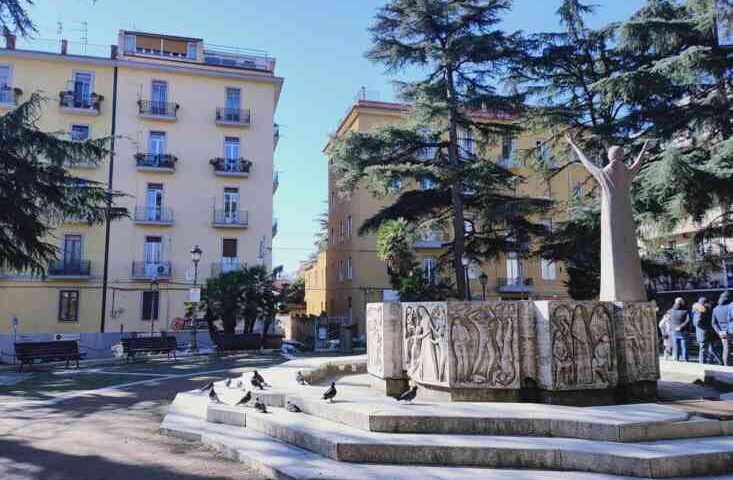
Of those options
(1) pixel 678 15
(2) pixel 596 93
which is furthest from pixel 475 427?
(1) pixel 678 15

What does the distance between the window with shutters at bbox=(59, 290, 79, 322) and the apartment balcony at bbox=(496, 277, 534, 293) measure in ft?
73.7

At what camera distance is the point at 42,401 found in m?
9.99

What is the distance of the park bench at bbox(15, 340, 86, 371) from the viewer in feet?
51.4

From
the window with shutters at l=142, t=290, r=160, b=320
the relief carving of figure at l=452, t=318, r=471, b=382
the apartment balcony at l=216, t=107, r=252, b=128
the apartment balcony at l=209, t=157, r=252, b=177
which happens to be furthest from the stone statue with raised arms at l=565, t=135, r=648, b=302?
the apartment balcony at l=216, t=107, r=252, b=128

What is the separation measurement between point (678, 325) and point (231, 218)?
2347cm

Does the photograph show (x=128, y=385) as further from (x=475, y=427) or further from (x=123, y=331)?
(x=123, y=331)

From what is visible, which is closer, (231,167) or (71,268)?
(71,268)

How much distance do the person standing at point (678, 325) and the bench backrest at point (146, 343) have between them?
597 inches

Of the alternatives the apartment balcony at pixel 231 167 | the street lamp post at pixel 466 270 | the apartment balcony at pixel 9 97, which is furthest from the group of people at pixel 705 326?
the apartment balcony at pixel 9 97

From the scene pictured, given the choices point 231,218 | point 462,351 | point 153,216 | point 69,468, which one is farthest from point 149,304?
point 462,351

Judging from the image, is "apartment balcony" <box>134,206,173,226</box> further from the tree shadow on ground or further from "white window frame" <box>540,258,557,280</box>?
the tree shadow on ground

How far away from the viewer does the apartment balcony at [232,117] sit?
30.5 metres

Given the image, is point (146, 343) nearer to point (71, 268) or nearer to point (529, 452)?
point (71, 268)

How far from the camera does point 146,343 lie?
1842 centimetres
